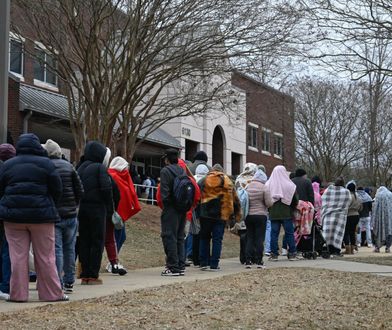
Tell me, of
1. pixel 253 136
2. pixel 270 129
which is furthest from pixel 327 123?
pixel 253 136

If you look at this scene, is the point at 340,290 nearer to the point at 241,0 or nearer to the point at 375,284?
the point at 375,284

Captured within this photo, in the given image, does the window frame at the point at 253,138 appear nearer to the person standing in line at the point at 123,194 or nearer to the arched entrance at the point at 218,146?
the arched entrance at the point at 218,146

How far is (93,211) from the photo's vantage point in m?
9.63

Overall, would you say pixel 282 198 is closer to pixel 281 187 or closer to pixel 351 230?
pixel 281 187

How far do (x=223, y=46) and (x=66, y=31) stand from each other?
4285 mm

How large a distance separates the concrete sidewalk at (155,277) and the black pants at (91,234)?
0.37m

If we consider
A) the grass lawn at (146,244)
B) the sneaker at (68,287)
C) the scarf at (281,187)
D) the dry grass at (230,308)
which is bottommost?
the dry grass at (230,308)

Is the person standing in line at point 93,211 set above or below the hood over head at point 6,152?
below

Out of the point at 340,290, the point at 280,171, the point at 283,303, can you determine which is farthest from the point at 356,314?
the point at 280,171

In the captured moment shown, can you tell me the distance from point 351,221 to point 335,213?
1.22 meters

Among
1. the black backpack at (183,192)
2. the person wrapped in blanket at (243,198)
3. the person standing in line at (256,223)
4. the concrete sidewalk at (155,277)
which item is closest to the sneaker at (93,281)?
the concrete sidewalk at (155,277)

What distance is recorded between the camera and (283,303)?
809 cm

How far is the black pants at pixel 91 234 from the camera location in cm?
961

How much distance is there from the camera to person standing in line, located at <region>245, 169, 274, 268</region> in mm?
12852
